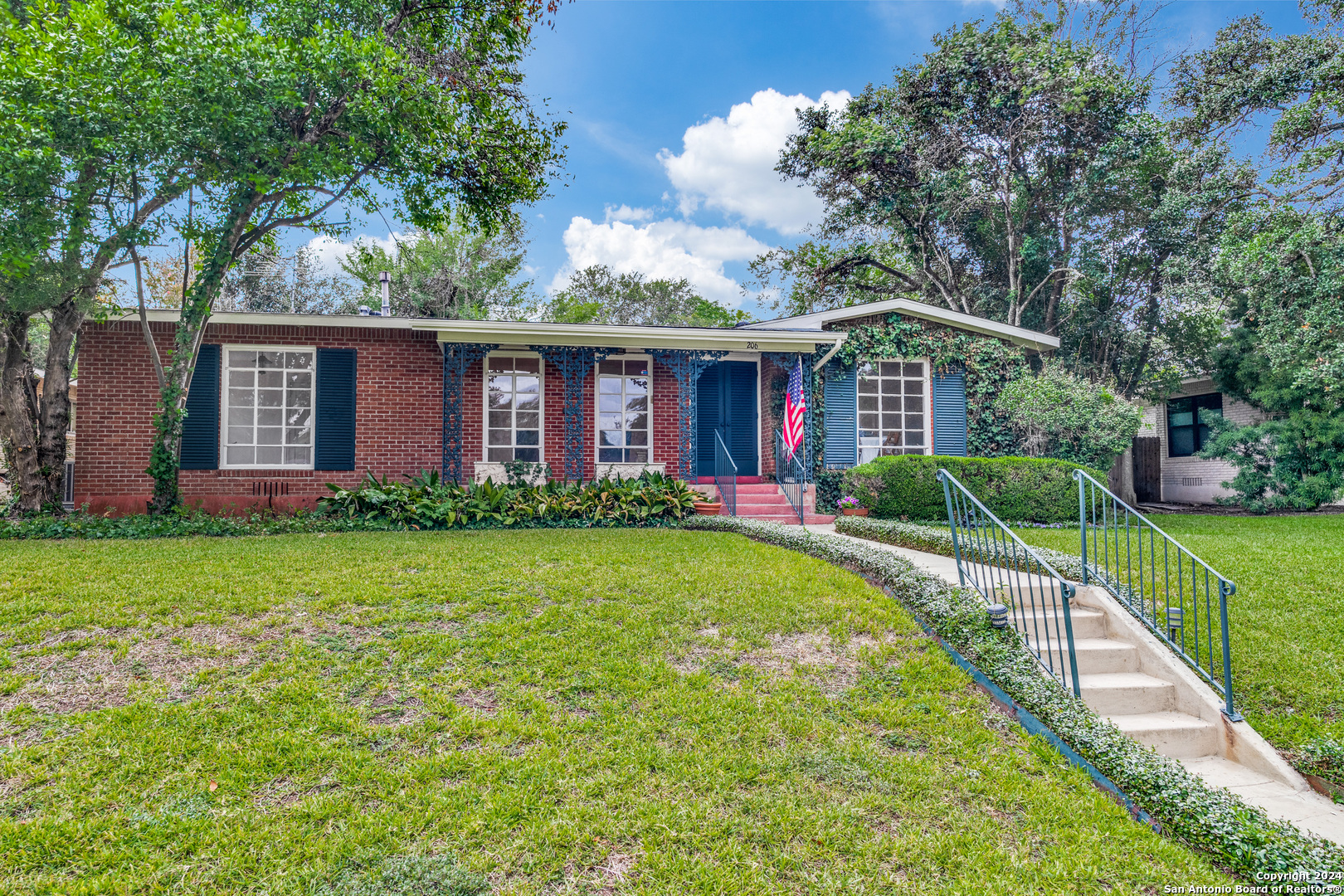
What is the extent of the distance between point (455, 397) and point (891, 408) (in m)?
7.58

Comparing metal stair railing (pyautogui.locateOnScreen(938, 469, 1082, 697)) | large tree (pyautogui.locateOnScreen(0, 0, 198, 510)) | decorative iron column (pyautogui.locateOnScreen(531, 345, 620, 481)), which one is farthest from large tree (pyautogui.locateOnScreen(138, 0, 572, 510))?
metal stair railing (pyautogui.locateOnScreen(938, 469, 1082, 697))

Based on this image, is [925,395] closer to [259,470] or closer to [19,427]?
[259,470]

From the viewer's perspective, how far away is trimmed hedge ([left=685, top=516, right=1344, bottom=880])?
114 inches

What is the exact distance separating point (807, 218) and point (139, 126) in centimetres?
1611

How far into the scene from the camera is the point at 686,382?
37.2 feet

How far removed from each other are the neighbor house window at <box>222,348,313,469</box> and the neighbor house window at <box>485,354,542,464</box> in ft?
9.04

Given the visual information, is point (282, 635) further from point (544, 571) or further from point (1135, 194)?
point (1135, 194)

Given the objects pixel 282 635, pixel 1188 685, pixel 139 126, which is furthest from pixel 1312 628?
pixel 139 126

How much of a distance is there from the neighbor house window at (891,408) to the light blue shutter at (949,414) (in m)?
0.21

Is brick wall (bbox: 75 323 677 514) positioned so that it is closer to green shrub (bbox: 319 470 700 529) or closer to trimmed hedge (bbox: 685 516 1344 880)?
green shrub (bbox: 319 470 700 529)

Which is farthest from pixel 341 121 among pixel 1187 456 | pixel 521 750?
pixel 1187 456

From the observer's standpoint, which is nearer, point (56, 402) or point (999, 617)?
point (999, 617)

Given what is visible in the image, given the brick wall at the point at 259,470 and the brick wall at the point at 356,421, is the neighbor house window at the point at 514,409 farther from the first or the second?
the brick wall at the point at 259,470

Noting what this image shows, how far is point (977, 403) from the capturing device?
41.4 feet
